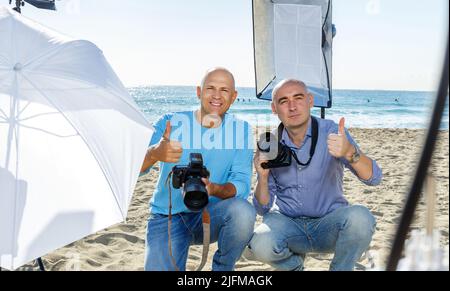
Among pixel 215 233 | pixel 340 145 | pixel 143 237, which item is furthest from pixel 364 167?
pixel 143 237

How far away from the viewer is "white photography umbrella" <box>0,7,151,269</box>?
1.63m

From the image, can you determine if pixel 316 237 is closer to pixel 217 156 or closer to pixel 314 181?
pixel 314 181

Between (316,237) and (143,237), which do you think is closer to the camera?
(316,237)

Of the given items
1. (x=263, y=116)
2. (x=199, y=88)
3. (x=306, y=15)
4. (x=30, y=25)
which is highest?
(x=306, y=15)

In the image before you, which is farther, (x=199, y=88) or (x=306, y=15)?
(x=306, y=15)

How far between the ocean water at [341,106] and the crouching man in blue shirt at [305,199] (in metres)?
10.4

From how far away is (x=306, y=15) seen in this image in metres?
3.35

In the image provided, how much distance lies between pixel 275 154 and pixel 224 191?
28 centimetres

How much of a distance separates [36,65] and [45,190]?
46 centimetres

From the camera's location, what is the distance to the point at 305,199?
6.85 feet

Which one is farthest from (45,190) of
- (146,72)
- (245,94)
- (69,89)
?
(146,72)

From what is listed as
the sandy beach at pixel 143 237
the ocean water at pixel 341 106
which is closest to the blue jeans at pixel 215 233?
the sandy beach at pixel 143 237
